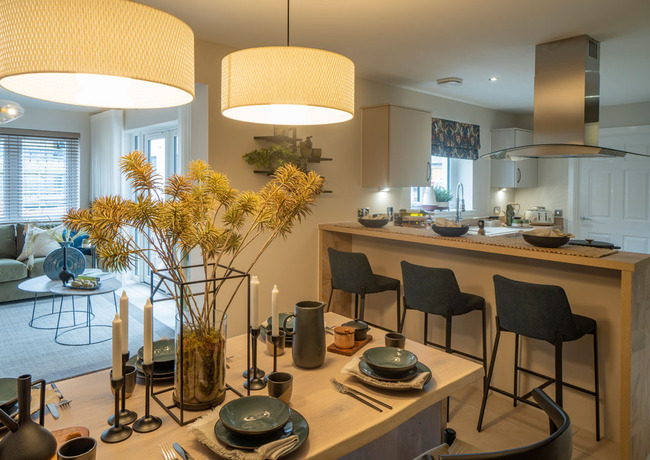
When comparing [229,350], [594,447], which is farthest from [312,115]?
[594,447]

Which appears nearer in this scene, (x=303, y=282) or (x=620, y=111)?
(x=303, y=282)

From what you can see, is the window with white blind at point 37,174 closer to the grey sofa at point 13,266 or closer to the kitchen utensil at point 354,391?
the grey sofa at point 13,266

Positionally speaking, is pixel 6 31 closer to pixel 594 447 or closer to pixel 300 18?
pixel 300 18

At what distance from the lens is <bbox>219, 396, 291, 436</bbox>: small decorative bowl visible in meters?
1.03

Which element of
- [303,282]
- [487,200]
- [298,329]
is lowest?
[303,282]

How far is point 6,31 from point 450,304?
2.43m

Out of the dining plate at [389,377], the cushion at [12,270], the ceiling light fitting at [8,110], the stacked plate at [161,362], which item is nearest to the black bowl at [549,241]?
the dining plate at [389,377]

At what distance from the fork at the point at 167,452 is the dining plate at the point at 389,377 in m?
0.61

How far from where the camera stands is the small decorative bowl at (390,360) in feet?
4.52

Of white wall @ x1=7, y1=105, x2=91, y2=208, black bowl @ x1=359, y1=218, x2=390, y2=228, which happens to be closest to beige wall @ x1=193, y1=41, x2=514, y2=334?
black bowl @ x1=359, y1=218, x2=390, y2=228

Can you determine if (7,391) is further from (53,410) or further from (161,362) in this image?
(161,362)

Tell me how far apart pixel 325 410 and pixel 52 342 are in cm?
368

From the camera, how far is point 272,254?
3.98m

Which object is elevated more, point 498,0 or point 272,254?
point 498,0
